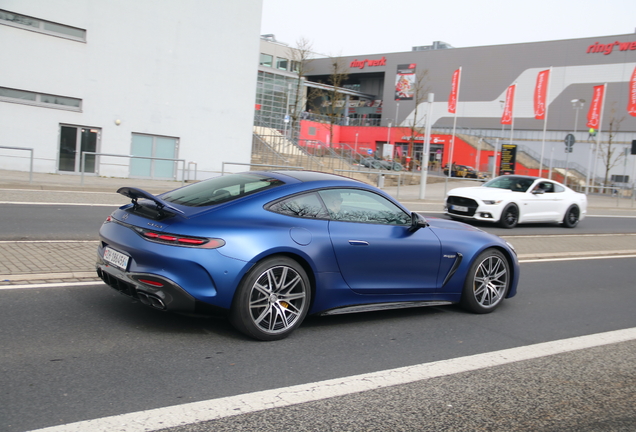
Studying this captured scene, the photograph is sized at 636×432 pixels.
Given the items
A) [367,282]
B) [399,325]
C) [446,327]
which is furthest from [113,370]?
[446,327]

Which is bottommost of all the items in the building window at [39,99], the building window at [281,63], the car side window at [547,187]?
the car side window at [547,187]

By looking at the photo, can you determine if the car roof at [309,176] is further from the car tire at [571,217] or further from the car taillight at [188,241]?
the car tire at [571,217]

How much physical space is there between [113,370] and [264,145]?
3669 cm

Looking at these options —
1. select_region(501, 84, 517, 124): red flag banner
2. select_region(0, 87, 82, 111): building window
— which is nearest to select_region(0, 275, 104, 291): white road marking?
select_region(0, 87, 82, 111): building window

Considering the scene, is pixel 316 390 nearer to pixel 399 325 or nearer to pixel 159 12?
pixel 399 325

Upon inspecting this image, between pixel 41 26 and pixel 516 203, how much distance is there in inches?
793

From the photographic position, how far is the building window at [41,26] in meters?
23.8

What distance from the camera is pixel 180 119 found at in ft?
94.9

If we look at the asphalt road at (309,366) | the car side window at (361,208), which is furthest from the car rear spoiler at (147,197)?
the car side window at (361,208)

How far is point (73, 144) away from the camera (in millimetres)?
25844

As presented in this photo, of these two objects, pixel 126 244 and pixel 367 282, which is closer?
pixel 126 244

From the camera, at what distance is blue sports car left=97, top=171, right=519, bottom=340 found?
179 inches

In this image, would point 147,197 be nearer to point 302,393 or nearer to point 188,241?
point 188,241

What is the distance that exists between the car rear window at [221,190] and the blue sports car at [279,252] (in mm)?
13
